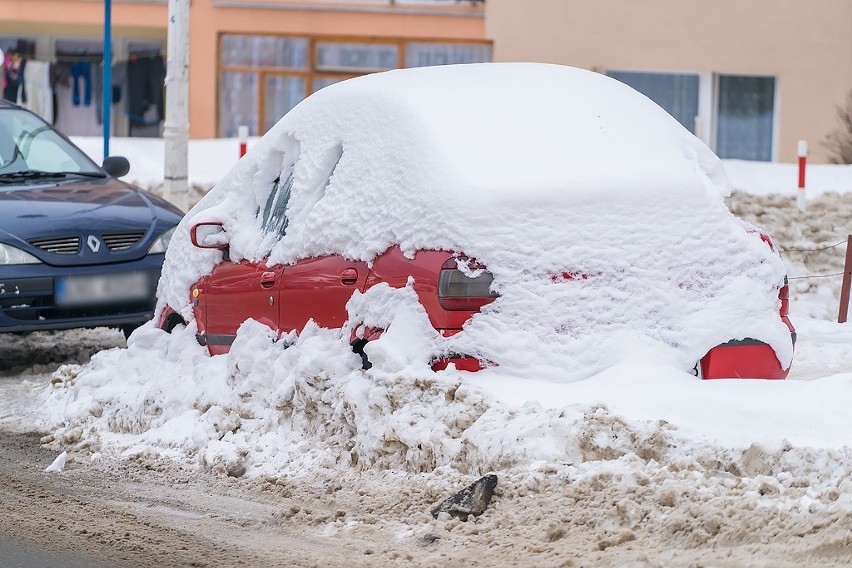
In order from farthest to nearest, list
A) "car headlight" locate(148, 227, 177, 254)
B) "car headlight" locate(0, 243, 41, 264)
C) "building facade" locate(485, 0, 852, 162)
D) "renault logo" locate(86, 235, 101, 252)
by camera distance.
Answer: "building facade" locate(485, 0, 852, 162) < "car headlight" locate(148, 227, 177, 254) < "renault logo" locate(86, 235, 101, 252) < "car headlight" locate(0, 243, 41, 264)

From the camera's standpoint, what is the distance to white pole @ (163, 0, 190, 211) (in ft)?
45.4

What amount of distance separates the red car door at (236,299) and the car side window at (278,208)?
0.63ft

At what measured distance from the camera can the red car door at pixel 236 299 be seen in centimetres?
721

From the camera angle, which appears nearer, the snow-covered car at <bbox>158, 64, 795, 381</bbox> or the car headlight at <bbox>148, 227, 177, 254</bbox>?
the snow-covered car at <bbox>158, 64, 795, 381</bbox>

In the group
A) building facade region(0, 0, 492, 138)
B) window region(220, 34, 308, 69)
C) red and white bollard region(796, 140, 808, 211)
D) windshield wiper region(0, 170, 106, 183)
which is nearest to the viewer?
windshield wiper region(0, 170, 106, 183)

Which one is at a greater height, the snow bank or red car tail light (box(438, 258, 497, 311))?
red car tail light (box(438, 258, 497, 311))

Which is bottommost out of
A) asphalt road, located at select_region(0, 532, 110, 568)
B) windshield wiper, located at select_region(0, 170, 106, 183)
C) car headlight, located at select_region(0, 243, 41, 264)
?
asphalt road, located at select_region(0, 532, 110, 568)

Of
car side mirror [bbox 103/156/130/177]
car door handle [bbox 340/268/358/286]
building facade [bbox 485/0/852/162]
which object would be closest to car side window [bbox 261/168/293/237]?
car door handle [bbox 340/268/358/286]

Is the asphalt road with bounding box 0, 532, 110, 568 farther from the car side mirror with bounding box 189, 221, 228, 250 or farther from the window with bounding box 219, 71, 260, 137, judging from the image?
the window with bounding box 219, 71, 260, 137

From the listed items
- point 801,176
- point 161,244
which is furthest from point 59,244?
point 801,176

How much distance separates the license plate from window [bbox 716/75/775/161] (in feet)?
64.8

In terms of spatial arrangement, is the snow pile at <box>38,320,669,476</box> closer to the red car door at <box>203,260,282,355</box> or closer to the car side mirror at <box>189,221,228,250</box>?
the red car door at <box>203,260,282,355</box>

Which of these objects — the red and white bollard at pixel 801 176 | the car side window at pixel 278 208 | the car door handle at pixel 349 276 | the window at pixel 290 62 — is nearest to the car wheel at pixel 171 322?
the car side window at pixel 278 208

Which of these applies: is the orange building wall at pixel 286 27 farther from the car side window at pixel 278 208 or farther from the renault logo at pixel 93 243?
the car side window at pixel 278 208
